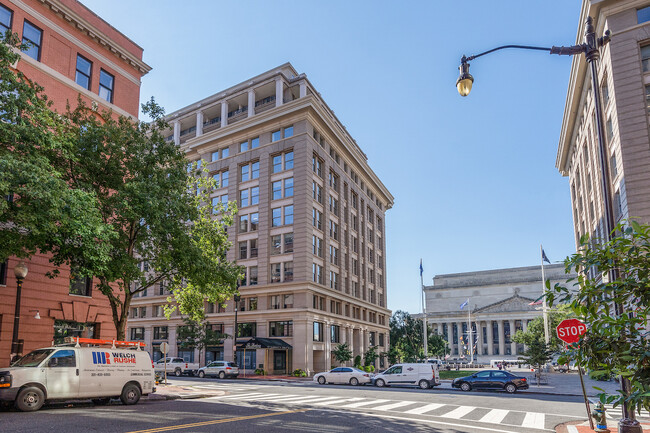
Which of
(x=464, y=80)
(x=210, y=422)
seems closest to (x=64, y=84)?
(x=210, y=422)

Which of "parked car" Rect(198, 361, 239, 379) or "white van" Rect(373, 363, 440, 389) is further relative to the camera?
"parked car" Rect(198, 361, 239, 379)

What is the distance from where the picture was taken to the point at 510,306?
118 meters

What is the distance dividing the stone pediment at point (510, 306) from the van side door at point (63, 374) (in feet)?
370

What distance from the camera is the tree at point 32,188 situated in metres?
14.1

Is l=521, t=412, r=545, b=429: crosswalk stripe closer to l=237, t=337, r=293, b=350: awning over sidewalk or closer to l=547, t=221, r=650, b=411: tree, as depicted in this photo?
l=547, t=221, r=650, b=411: tree

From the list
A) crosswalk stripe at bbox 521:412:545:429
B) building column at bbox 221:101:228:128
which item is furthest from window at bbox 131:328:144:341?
crosswalk stripe at bbox 521:412:545:429

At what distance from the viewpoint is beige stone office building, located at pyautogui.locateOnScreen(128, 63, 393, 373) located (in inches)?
2010

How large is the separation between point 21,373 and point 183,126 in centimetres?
5663

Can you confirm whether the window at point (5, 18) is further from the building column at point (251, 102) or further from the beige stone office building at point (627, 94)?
the building column at point (251, 102)

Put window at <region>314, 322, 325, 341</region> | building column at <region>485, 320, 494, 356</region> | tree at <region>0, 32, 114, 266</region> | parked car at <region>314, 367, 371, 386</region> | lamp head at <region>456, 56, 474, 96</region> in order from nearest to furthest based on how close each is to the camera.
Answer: lamp head at <region>456, 56, 474, 96</region>
tree at <region>0, 32, 114, 266</region>
parked car at <region>314, 367, 371, 386</region>
window at <region>314, 322, 325, 341</region>
building column at <region>485, 320, 494, 356</region>

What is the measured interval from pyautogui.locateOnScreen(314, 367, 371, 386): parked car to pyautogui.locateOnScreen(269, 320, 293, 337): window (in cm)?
1397

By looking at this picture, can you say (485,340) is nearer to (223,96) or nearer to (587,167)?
(587,167)

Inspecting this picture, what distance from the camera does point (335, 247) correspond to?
59312 millimetres

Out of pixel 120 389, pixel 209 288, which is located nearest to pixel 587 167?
pixel 209 288
